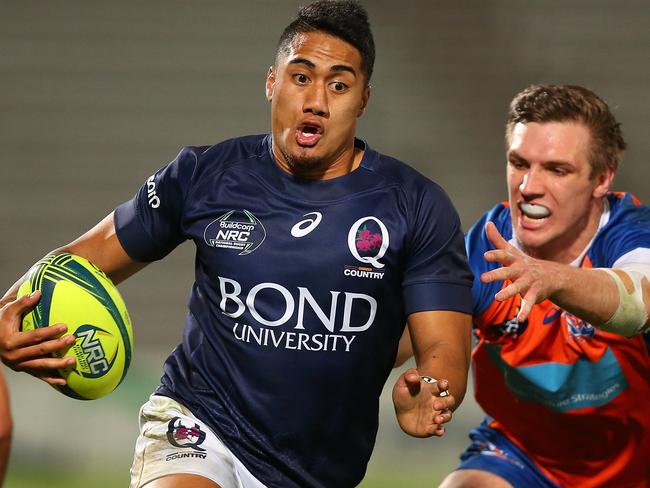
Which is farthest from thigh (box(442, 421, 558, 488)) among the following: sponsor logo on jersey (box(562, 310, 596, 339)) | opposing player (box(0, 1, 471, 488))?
opposing player (box(0, 1, 471, 488))

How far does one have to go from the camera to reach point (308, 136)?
3268mm

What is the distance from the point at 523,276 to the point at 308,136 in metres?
0.85

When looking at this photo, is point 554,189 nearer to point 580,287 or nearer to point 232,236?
point 580,287

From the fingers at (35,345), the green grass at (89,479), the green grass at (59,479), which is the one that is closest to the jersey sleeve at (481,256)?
the fingers at (35,345)

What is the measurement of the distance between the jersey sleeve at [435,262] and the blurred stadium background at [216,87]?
174 inches

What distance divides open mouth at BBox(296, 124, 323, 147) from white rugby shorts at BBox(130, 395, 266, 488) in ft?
3.07

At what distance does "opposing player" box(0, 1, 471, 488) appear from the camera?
3189 millimetres

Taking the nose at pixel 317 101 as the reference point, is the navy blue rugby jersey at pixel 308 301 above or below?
below

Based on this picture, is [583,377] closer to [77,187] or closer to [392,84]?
[392,84]

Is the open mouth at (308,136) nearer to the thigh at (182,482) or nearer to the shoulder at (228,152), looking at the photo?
the shoulder at (228,152)

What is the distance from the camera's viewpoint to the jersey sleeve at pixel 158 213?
11.2 feet

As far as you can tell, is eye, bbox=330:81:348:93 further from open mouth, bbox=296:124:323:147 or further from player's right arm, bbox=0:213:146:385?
player's right arm, bbox=0:213:146:385

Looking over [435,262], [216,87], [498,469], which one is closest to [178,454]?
[435,262]

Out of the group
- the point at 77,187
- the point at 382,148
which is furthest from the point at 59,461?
the point at 382,148
